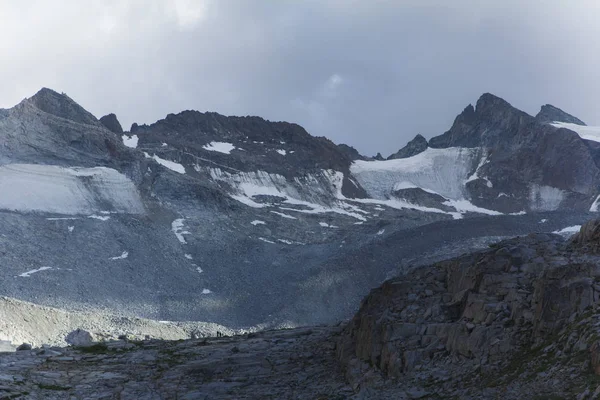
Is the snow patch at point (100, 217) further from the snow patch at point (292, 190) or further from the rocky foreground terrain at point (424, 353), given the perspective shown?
the rocky foreground terrain at point (424, 353)

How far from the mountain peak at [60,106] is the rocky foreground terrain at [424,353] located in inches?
5204

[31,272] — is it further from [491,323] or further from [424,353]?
[491,323]

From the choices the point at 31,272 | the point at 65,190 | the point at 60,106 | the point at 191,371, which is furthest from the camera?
the point at 60,106

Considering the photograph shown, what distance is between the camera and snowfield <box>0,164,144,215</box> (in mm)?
127125

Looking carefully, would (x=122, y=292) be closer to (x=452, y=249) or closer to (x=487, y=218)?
(x=452, y=249)

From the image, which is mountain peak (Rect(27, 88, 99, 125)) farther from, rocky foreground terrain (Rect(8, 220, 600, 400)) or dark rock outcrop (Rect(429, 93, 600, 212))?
rocky foreground terrain (Rect(8, 220, 600, 400))

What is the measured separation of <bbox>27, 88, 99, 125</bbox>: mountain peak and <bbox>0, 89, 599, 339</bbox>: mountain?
0.41 m

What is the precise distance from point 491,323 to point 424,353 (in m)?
2.49

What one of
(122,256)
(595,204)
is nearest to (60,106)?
(122,256)

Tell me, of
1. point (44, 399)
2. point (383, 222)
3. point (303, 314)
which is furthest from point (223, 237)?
point (44, 399)

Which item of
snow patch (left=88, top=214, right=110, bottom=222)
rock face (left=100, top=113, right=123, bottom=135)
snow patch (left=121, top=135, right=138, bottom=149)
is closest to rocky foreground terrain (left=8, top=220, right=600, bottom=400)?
snow patch (left=88, top=214, right=110, bottom=222)

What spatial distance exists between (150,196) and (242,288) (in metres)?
42.6

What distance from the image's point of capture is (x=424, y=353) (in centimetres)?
2653

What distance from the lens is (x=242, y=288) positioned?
105m
